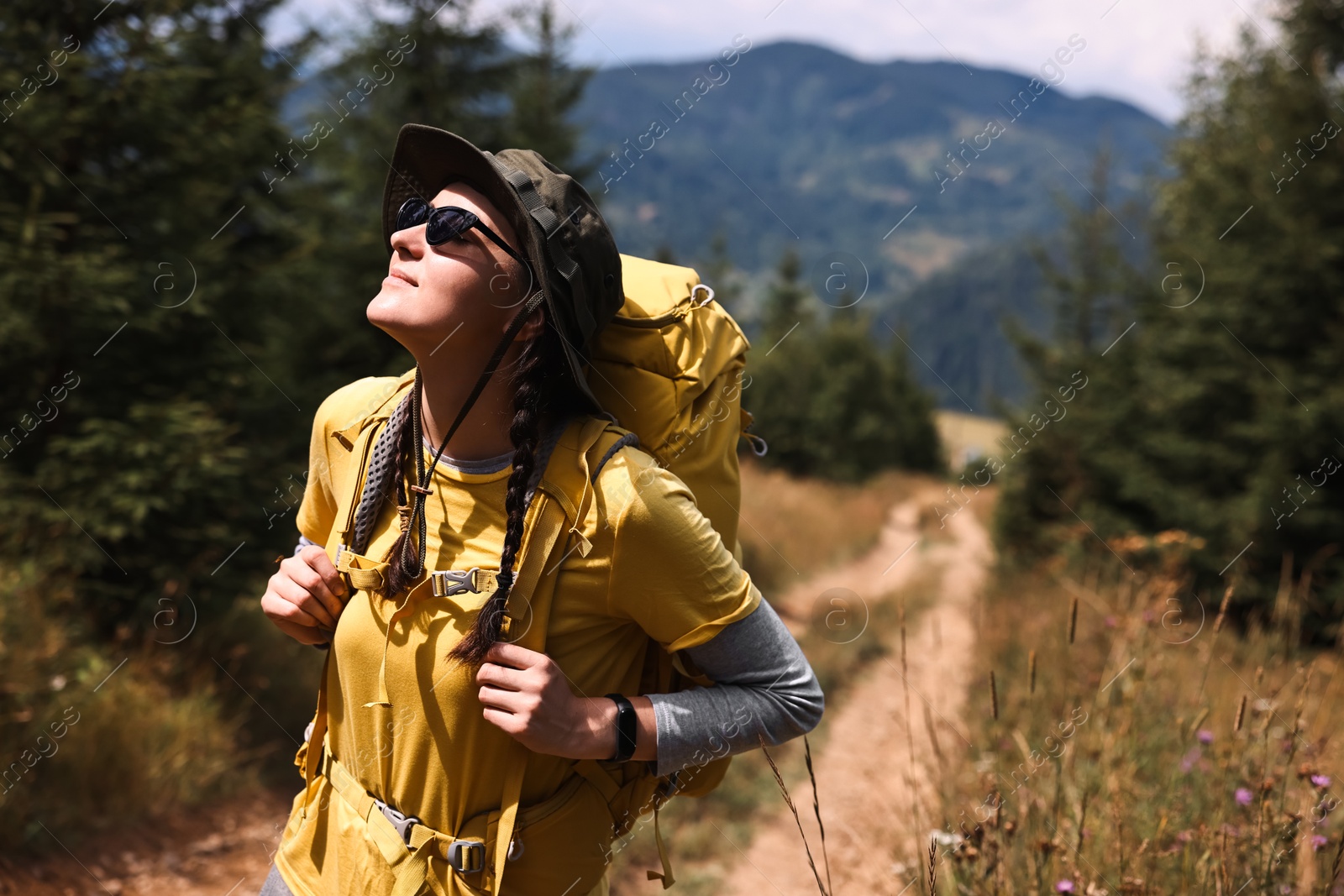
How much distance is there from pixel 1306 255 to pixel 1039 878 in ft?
30.5

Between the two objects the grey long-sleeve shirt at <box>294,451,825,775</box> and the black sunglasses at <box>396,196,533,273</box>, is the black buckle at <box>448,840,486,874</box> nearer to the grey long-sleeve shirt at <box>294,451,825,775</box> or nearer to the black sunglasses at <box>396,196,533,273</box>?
the grey long-sleeve shirt at <box>294,451,825,775</box>

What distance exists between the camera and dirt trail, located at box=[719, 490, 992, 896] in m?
4.22

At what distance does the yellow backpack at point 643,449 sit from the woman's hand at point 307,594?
0.03 metres

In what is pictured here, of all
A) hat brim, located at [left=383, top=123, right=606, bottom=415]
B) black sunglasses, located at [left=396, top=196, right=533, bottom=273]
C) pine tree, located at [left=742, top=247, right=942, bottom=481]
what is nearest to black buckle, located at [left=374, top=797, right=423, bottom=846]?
hat brim, located at [left=383, top=123, right=606, bottom=415]

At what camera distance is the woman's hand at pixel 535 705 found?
1423 mm

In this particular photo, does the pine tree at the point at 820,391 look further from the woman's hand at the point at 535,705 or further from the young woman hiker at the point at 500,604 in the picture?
the woman's hand at the point at 535,705

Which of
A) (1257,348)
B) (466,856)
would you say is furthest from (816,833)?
(1257,348)

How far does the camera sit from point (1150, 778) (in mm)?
3574

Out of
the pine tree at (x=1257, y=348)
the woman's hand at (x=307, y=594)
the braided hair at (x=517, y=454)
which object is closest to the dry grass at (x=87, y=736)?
the woman's hand at (x=307, y=594)

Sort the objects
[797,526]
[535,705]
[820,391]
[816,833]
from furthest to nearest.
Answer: [820,391] < [797,526] < [816,833] < [535,705]

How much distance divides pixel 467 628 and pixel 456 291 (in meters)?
0.56

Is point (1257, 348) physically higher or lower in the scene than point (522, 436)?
lower

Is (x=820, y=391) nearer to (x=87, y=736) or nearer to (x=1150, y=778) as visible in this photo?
(x=1150, y=778)

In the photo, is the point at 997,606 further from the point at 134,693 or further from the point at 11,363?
the point at 11,363
